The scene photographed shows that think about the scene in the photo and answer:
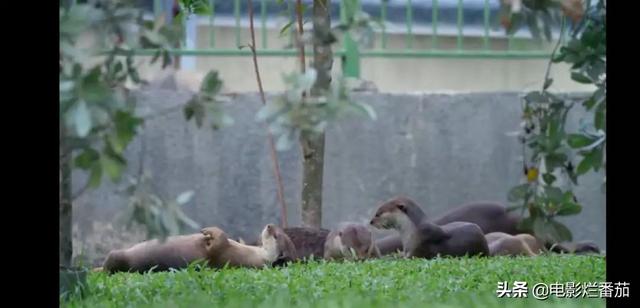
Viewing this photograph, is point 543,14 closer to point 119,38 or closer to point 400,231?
point 119,38

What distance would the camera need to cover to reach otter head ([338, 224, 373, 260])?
20.6 ft

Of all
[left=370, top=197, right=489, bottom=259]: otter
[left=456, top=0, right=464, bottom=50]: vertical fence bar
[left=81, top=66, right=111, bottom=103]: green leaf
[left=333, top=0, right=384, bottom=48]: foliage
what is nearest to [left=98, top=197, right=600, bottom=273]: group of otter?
[left=370, top=197, right=489, bottom=259]: otter

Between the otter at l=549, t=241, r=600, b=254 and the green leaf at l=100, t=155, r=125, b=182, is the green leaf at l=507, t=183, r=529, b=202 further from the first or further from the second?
the otter at l=549, t=241, r=600, b=254

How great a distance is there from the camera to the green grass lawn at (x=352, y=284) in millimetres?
4230

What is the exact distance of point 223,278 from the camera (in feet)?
16.2

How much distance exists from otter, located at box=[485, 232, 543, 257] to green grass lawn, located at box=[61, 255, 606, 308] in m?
0.61

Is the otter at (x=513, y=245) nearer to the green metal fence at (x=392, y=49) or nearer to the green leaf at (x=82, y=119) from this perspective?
the green metal fence at (x=392, y=49)

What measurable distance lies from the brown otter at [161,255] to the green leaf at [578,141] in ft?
6.72

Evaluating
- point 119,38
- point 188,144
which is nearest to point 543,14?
point 119,38

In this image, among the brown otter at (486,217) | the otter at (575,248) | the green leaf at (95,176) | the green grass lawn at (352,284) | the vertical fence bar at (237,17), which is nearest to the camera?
the green leaf at (95,176)

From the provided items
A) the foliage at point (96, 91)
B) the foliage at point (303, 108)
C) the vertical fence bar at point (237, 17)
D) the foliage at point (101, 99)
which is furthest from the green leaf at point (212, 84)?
the vertical fence bar at point (237, 17)

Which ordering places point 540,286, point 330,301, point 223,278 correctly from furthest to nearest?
point 223,278 → point 540,286 → point 330,301
